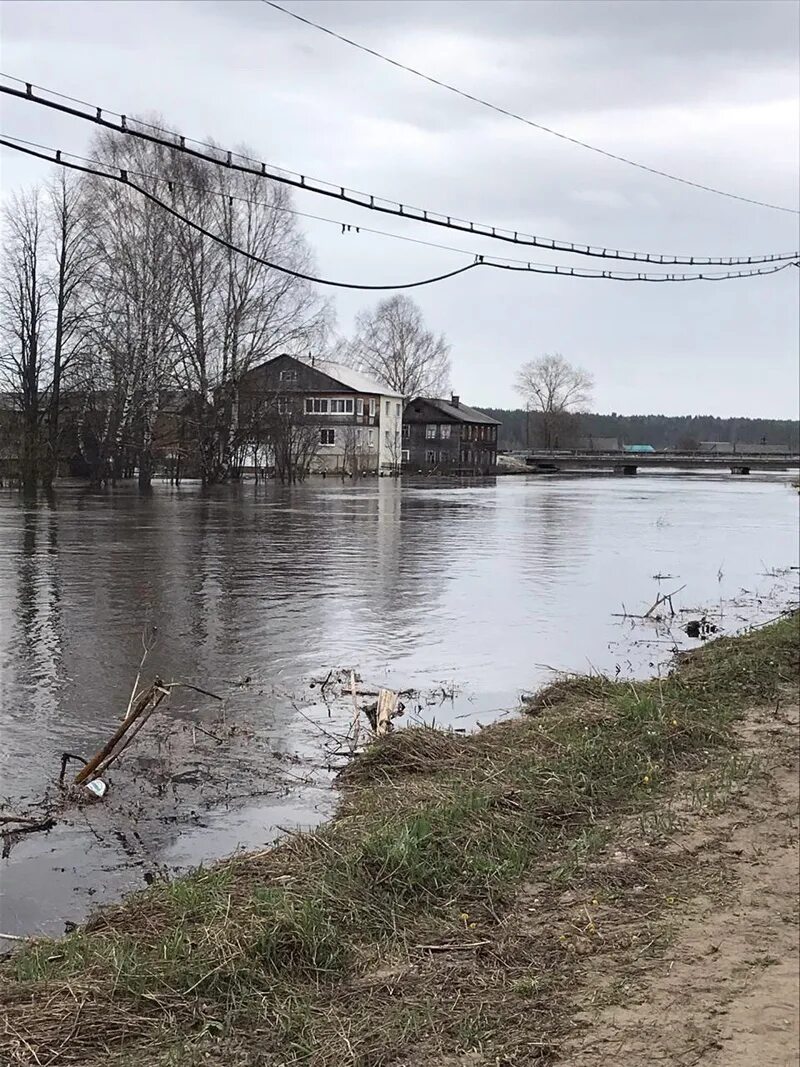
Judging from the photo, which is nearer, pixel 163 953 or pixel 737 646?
pixel 163 953

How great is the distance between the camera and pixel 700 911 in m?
4.65

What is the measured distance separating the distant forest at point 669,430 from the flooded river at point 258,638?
422 ft

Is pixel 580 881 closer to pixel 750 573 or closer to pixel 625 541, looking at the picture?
pixel 750 573

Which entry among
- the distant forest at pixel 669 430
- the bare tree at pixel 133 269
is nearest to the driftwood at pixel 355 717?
the bare tree at pixel 133 269

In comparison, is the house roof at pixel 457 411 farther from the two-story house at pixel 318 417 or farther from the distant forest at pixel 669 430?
the distant forest at pixel 669 430

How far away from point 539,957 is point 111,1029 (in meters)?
1.61

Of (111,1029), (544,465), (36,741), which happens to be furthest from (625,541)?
(544,465)

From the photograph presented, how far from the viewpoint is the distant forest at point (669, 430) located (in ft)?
536

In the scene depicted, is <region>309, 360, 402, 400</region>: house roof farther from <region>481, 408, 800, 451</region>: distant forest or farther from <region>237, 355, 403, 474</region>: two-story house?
<region>481, 408, 800, 451</region>: distant forest

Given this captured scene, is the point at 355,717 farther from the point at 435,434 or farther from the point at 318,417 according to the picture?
the point at 435,434

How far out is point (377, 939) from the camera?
14.5 feet

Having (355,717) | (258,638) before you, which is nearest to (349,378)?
(258,638)

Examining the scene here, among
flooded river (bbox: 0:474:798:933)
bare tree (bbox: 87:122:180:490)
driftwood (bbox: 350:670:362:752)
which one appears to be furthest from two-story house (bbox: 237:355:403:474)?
driftwood (bbox: 350:670:362:752)

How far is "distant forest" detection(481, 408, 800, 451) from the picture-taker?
16325 cm
